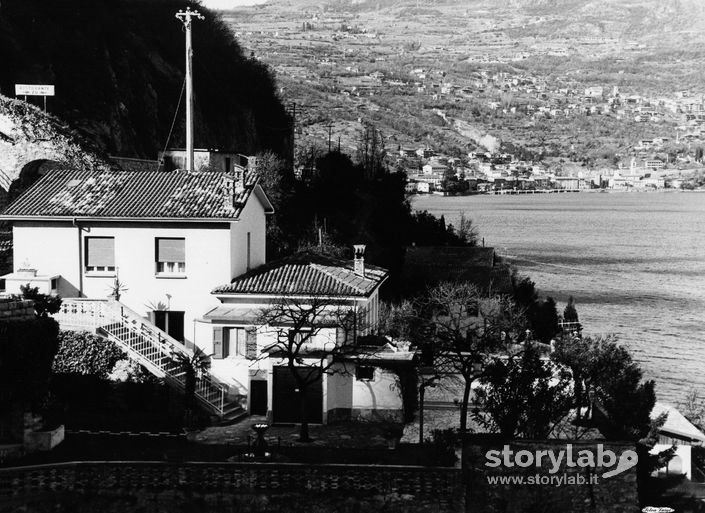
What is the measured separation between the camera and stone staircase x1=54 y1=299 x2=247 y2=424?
2083 cm

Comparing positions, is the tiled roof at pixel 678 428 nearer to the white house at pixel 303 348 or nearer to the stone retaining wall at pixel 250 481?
the white house at pixel 303 348

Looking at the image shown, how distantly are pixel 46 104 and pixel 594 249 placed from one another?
8157 cm

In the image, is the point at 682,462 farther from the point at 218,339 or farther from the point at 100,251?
the point at 100,251

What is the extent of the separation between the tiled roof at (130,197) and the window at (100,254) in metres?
0.60

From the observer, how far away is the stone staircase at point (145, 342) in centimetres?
2083

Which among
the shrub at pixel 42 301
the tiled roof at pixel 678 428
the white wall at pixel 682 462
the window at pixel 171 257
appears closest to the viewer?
the shrub at pixel 42 301

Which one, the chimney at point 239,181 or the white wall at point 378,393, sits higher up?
the chimney at point 239,181

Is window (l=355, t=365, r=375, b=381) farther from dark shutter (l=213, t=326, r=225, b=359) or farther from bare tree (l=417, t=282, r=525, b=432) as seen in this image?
dark shutter (l=213, t=326, r=225, b=359)

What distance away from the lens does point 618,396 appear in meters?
23.0

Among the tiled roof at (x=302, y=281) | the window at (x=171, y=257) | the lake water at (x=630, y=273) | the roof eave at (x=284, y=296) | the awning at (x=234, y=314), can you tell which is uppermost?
the window at (x=171, y=257)

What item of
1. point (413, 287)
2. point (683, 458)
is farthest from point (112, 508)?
point (413, 287)

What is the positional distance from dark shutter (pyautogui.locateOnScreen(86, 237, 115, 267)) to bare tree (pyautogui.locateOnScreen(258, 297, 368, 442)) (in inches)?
151

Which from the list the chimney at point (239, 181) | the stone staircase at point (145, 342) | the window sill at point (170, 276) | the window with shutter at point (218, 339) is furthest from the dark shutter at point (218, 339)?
the chimney at point (239, 181)

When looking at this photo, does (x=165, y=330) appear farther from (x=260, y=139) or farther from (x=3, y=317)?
(x=260, y=139)
